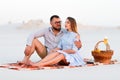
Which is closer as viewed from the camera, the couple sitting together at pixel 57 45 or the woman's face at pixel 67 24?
the couple sitting together at pixel 57 45

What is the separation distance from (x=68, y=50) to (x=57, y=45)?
343 mm

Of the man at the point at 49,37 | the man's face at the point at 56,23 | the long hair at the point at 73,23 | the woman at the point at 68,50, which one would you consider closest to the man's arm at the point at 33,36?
the man at the point at 49,37

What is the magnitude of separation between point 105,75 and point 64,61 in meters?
1.06

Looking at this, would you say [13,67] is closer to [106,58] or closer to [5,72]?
[5,72]

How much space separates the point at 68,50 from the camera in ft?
27.7

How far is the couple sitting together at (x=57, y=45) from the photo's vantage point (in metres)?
8.30

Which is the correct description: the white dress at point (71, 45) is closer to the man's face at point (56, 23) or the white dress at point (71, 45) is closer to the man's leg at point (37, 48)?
the man's face at point (56, 23)

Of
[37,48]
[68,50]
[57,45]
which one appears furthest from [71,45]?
[37,48]

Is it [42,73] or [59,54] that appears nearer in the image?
[42,73]

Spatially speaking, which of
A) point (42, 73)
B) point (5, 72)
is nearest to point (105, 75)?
point (42, 73)

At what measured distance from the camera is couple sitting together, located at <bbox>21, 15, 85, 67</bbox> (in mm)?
8297

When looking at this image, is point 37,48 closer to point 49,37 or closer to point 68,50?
point 49,37

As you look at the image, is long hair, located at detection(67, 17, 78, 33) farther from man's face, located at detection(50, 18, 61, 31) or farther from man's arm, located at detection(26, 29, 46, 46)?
man's arm, located at detection(26, 29, 46, 46)

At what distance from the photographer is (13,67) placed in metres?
8.16
